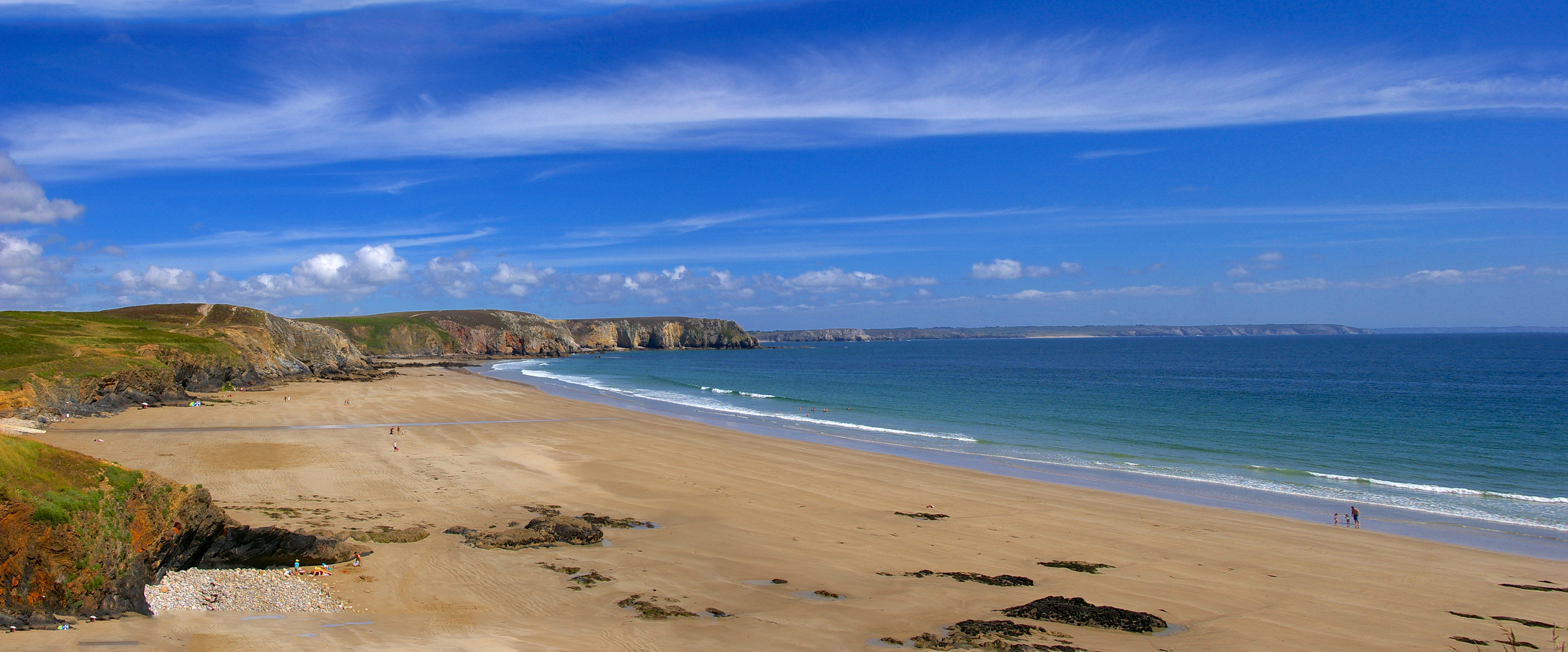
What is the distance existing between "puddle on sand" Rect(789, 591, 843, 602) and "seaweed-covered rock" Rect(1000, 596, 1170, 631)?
7.53ft

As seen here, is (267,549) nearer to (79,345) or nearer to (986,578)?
(986,578)

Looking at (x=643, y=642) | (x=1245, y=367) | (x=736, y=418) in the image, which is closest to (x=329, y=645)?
(x=643, y=642)

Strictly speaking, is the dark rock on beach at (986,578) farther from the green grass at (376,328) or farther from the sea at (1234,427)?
the green grass at (376,328)

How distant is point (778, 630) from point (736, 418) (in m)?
30.5

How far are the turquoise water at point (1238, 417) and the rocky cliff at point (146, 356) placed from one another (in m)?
21.8

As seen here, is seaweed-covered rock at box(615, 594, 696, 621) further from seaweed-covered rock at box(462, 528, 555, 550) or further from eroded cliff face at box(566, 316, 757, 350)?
eroded cliff face at box(566, 316, 757, 350)

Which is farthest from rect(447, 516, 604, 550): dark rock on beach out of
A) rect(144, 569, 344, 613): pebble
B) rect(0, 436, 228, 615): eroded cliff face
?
rect(0, 436, 228, 615): eroded cliff face

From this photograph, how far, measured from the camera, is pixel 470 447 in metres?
25.5

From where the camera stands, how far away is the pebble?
8125 mm

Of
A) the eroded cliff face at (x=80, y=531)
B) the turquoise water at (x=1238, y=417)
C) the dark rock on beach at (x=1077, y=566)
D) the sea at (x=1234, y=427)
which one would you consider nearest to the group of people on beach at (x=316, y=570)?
the eroded cliff face at (x=80, y=531)

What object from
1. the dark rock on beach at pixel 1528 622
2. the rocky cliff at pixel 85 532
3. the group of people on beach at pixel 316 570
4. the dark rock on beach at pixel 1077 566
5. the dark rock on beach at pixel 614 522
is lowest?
the dark rock on beach at pixel 614 522

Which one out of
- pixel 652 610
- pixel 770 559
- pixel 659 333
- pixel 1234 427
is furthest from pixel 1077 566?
pixel 659 333

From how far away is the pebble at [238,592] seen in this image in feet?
26.7

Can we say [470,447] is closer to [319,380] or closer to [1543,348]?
[319,380]
